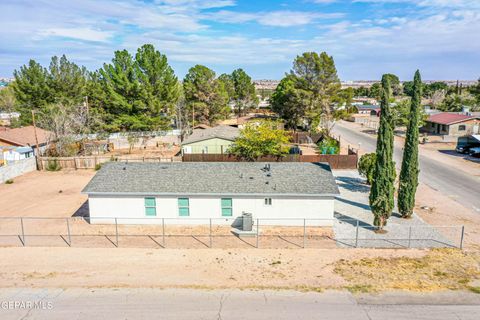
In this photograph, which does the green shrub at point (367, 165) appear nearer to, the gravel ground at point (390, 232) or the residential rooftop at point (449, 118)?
the gravel ground at point (390, 232)

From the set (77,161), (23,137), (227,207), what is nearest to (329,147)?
(227,207)

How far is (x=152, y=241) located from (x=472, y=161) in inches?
1493

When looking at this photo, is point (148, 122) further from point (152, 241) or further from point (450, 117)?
point (450, 117)

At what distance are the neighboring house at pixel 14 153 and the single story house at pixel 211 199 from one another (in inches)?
812

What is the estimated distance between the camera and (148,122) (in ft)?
167

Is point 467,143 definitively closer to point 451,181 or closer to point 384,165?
point 451,181

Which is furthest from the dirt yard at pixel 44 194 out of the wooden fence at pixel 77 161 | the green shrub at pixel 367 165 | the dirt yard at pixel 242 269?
the green shrub at pixel 367 165

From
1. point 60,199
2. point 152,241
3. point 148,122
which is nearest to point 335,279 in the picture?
point 152,241

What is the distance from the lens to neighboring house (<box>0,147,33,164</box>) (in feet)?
120

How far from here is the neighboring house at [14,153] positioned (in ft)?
120

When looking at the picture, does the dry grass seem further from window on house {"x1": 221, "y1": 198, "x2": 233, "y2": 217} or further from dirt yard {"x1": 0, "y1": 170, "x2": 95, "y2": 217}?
dirt yard {"x1": 0, "y1": 170, "x2": 95, "y2": 217}

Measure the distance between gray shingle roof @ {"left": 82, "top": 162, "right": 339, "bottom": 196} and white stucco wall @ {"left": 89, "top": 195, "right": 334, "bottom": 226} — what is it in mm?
502

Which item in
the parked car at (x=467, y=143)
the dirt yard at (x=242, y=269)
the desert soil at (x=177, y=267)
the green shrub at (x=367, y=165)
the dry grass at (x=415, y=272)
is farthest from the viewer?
the parked car at (x=467, y=143)

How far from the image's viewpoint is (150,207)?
21719 millimetres
